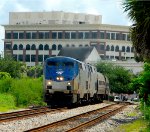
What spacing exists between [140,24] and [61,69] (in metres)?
18.8

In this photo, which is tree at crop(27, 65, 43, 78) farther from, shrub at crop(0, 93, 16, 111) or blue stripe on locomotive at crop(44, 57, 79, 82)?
blue stripe on locomotive at crop(44, 57, 79, 82)

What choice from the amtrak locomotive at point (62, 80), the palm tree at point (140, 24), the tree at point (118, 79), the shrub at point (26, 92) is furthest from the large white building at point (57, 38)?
the palm tree at point (140, 24)

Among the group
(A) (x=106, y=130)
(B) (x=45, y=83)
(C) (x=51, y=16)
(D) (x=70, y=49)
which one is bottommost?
(A) (x=106, y=130)

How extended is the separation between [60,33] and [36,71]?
38.2 metres

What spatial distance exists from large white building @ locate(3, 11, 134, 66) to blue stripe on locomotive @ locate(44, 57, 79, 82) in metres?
115

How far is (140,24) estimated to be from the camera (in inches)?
806

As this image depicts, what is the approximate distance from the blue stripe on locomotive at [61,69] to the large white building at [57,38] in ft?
378

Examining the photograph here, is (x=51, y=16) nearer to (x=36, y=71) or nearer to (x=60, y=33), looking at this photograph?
(x=60, y=33)

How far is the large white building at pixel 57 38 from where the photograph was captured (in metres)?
158

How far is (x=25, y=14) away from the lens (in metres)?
170

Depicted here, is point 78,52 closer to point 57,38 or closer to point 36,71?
point 36,71

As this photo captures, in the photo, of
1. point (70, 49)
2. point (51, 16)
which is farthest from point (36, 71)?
point (51, 16)

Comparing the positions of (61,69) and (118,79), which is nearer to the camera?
(61,69)

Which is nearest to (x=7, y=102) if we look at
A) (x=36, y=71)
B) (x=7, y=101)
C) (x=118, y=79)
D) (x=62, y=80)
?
(x=7, y=101)
